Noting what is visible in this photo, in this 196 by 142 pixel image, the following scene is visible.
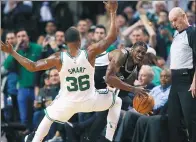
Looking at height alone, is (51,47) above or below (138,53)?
below

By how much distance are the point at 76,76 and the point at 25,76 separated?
13.9ft

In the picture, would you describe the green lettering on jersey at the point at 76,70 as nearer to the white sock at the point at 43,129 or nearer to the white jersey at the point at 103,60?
the white sock at the point at 43,129

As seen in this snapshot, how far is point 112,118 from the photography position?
10250mm

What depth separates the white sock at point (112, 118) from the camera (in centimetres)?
1019

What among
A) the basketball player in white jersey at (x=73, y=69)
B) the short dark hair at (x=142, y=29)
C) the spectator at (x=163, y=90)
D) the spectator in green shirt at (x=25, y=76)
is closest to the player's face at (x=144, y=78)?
the spectator at (x=163, y=90)

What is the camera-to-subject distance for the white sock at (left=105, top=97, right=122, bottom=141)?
33.4 feet

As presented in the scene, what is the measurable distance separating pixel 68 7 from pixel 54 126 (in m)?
5.62

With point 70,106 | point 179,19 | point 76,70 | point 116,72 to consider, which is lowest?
point 70,106

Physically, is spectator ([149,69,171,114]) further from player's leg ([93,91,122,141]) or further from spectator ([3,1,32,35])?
spectator ([3,1,32,35])

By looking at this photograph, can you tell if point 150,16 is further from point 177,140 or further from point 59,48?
point 177,140

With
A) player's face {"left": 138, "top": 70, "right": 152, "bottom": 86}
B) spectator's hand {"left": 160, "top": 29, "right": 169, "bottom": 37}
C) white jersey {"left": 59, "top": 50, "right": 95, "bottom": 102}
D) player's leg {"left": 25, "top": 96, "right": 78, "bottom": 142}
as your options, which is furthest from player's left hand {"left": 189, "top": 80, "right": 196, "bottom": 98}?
spectator's hand {"left": 160, "top": 29, "right": 169, "bottom": 37}

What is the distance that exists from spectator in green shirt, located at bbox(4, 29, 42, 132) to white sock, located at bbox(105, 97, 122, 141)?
3.29 meters

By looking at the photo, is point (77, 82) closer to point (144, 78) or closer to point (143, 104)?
point (143, 104)

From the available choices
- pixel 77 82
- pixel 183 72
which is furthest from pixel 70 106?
pixel 183 72
